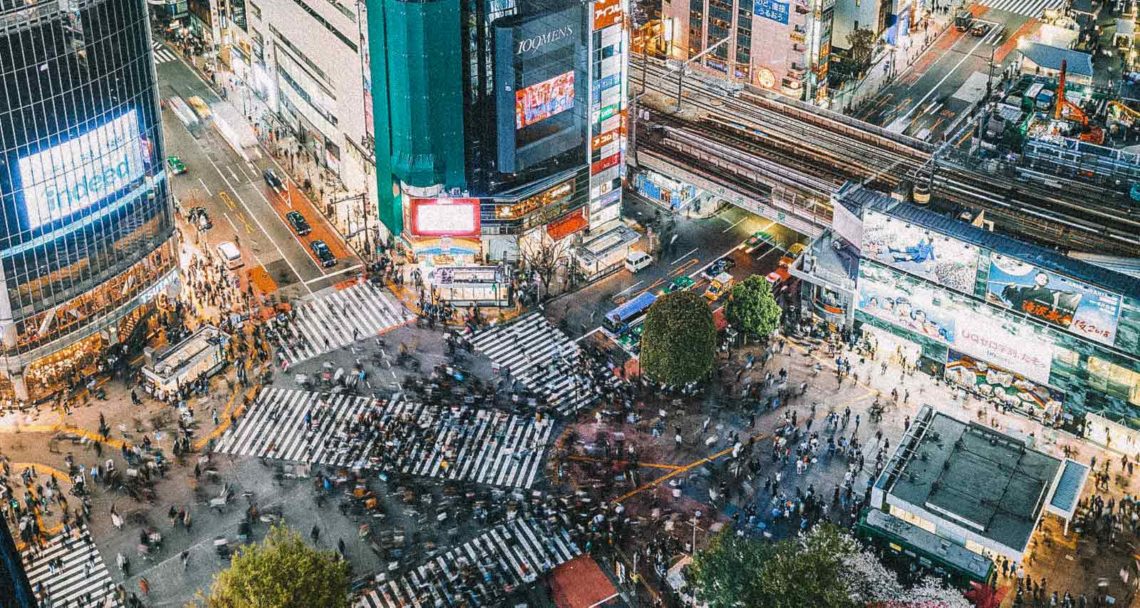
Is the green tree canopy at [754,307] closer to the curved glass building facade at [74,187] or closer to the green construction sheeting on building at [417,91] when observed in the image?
the green construction sheeting on building at [417,91]

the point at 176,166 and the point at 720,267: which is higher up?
the point at 176,166

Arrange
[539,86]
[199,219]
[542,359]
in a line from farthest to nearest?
[199,219]
[539,86]
[542,359]

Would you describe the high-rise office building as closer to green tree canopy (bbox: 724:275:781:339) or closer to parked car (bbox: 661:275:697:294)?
parked car (bbox: 661:275:697:294)

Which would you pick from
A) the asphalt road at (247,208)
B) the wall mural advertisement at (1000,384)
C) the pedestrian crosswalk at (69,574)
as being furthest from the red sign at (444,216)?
the wall mural advertisement at (1000,384)

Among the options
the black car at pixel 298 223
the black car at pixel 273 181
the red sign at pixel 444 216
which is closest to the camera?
the red sign at pixel 444 216

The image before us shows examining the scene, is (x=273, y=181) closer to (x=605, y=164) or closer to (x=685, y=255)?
(x=605, y=164)

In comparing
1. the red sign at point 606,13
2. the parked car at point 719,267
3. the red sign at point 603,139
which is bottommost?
the parked car at point 719,267

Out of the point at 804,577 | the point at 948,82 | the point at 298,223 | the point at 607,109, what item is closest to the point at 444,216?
the point at 607,109

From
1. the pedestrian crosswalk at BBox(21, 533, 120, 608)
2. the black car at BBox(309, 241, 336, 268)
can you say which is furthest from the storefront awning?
the pedestrian crosswalk at BBox(21, 533, 120, 608)
